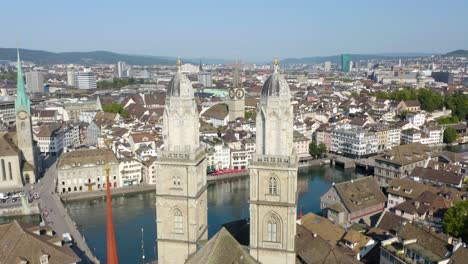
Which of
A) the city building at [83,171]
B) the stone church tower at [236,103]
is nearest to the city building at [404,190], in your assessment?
the city building at [83,171]

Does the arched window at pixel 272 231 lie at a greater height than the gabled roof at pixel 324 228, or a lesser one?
greater

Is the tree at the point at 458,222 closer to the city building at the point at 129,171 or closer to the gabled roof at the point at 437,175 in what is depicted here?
the gabled roof at the point at 437,175

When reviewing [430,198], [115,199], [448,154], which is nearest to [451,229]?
[430,198]

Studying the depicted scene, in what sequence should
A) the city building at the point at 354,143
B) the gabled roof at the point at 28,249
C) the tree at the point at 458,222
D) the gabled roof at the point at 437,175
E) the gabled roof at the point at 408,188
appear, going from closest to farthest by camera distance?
the gabled roof at the point at 28,249
the tree at the point at 458,222
the gabled roof at the point at 408,188
the gabled roof at the point at 437,175
the city building at the point at 354,143

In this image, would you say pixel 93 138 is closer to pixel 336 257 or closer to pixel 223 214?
pixel 223 214

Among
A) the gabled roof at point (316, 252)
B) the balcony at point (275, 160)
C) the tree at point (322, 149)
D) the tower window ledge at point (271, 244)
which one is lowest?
the tree at point (322, 149)

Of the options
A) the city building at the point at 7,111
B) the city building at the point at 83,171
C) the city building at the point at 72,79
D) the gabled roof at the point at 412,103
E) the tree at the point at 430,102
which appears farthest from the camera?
the city building at the point at 72,79

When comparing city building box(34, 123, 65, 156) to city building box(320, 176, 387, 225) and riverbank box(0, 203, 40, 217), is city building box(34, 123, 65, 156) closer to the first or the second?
riverbank box(0, 203, 40, 217)

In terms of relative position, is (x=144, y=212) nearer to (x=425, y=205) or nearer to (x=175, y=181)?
(x=425, y=205)
